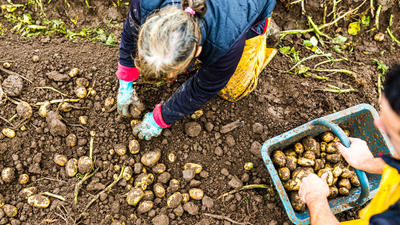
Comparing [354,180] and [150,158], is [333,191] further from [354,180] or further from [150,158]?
[150,158]

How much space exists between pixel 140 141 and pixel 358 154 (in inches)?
50.7

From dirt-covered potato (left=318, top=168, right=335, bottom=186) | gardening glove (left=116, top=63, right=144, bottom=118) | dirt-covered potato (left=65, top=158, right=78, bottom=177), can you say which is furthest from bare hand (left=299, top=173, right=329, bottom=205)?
dirt-covered potato (left=65, top=158, right=78, bottom=177)

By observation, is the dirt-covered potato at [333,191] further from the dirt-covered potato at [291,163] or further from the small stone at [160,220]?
the small stone at [160,220]

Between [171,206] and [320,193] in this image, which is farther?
[171,206]

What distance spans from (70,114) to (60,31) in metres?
0.77

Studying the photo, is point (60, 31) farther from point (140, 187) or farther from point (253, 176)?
point (253, 176)

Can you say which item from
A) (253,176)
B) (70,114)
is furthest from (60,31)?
(253,176)

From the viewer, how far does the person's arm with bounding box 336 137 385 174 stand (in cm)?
148

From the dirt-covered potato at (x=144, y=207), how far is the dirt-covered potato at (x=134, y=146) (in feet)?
1.05

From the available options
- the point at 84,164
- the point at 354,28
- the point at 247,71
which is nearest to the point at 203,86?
the point at 247,71

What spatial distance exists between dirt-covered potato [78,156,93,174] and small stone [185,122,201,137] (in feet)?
2.08

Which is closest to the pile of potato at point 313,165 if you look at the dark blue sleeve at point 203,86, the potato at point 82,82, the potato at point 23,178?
the dark blue sleeve at point 203,86

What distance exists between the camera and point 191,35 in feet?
3.68

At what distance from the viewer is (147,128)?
1791mm
